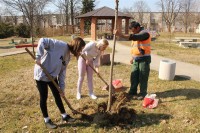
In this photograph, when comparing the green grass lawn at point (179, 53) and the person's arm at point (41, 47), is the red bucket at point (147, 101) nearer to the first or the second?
the person's arm at point (41, 47)

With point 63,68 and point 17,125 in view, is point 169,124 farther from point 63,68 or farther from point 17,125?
point 17,125

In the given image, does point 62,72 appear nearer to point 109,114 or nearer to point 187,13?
point 109,114

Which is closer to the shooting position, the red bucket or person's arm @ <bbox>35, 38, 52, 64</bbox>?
person's arm @ <bbox>35, 38, 52, 64</bbox>

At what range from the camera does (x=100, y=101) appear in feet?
17.7

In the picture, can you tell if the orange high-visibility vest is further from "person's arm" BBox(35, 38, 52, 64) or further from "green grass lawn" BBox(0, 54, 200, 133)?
"person's arm" BBox(35, 38, 52, 64)

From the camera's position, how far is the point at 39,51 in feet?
11.5

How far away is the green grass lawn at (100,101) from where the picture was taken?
4129mm

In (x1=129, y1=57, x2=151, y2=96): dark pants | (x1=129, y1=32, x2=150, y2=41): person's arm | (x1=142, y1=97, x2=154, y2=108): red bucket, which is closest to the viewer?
(x1=129, y1=32, x2=150, y2=41): person's arm

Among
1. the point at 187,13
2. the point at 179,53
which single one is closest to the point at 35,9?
the point at 179,53

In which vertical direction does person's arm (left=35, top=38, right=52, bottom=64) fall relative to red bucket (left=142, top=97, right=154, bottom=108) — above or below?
above

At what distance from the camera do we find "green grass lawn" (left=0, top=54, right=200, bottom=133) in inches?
163

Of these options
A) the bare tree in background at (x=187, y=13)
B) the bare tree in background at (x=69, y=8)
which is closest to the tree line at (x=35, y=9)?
the bare tree in background at (x=69, y=8)

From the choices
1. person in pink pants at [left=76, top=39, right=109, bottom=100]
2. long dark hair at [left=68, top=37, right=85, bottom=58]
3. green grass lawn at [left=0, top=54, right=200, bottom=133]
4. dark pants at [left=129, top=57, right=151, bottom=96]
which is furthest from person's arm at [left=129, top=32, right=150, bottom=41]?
green grass lawn at [left=0, top=54, right=200, bottom=133]

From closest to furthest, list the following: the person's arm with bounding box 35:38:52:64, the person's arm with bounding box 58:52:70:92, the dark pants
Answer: the person's arm with bounding box 35:38:52:64 → the person's arm with bounding box 58:52:70:92 → the dark pants
